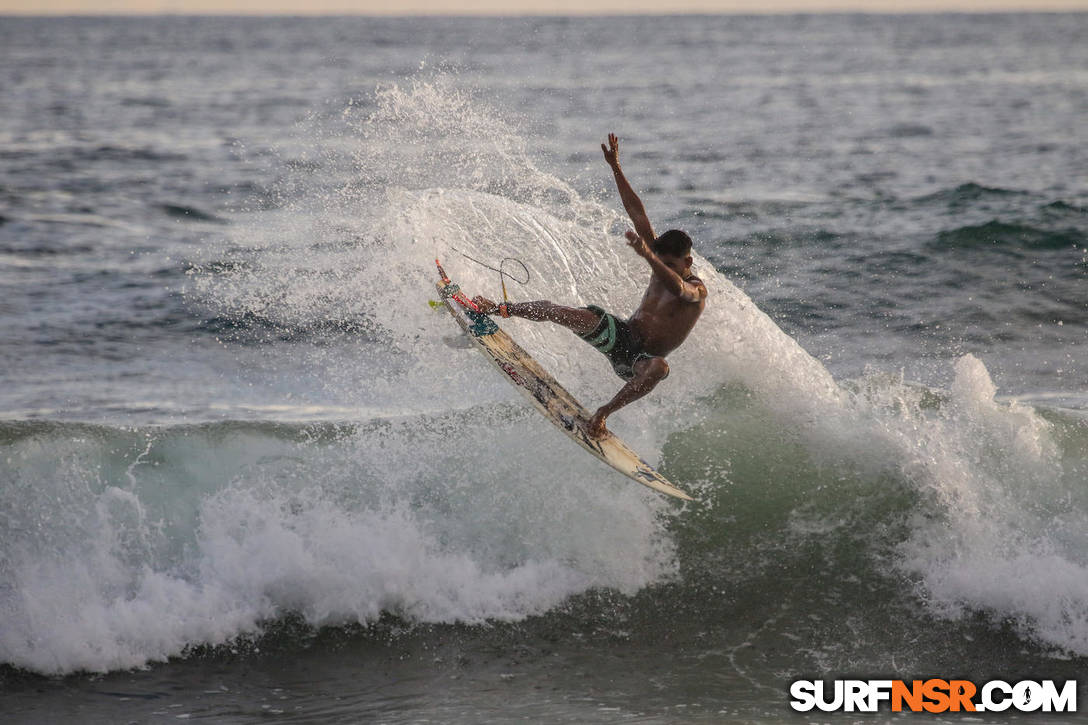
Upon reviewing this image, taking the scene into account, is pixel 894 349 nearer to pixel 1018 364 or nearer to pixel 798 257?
pixel 1018 364

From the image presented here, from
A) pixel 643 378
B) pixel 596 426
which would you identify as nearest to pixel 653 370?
pixel 643 378

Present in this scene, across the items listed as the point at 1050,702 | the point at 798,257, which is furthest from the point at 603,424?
the point at 798,257

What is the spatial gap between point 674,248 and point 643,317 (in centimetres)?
60

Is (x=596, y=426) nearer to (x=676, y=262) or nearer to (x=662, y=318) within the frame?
(x=662, y=318)

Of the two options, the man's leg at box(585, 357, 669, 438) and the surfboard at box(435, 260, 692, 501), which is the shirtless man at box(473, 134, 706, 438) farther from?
the surfboard at box(435, 260, 692, 501)

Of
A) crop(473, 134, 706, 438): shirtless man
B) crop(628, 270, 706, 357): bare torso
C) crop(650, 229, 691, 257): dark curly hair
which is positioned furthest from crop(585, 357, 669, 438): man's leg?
crop(650, 229, 691, 257): dark curly hair

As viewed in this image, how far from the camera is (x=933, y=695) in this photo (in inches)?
274

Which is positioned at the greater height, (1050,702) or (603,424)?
(603,424)

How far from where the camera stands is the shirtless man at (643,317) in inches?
279

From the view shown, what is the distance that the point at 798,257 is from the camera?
15625 mm

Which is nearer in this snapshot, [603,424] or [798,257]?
[603,424]

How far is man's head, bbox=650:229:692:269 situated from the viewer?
23.1 feet

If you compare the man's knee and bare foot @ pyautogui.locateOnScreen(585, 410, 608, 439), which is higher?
the man's knee

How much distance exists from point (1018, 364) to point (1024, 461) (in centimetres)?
367
